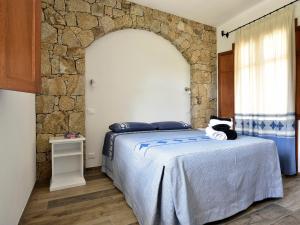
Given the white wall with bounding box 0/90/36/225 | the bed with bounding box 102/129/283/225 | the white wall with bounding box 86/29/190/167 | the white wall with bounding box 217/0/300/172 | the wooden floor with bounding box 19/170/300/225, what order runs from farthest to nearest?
the white wall with bounding box 86/29/190/167 → the white wall with bounding box 217/0/300/172 → the wooden floor with bounding box 19/170/300/225 → the bed with bounding box 102/129/283/225 → the white wall with bounding box 0/90/36/225

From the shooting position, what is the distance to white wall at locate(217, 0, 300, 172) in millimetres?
3146

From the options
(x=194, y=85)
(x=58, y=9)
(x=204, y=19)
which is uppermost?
(x=204, y=19)

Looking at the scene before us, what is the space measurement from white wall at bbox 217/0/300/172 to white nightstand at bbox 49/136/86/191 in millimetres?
3394

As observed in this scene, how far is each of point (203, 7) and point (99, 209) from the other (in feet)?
11.7

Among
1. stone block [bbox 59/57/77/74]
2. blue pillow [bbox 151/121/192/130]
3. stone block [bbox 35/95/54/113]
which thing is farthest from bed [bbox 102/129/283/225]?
stone block [bbox 59/57/77/74]

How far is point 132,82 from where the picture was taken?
3582mm

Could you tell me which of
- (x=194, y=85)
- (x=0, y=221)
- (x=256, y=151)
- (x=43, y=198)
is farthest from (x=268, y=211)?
(x=194, y=85)

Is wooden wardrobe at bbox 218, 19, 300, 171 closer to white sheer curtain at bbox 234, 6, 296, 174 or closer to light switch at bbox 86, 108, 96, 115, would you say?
white sheer curtain at bbox 234, 6, 296, 174

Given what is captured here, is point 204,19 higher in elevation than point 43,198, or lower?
higher

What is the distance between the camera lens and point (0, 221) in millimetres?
1289

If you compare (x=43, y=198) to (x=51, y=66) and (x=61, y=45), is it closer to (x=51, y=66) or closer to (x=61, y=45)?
(x=51, y=66)

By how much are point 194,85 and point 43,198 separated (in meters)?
3.25

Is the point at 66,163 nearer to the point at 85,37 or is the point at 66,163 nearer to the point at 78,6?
the point at 85,37

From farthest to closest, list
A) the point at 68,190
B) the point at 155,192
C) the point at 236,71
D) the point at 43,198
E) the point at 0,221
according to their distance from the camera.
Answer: the point at 236,71 < the point at 68,190 < the point at 43,198 < the point at 155,192 < the point at 0,221
